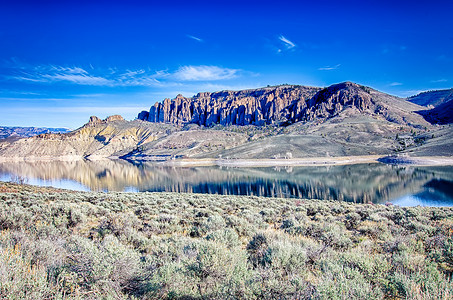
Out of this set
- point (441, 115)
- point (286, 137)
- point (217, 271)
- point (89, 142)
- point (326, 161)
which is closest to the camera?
point (217, 271)

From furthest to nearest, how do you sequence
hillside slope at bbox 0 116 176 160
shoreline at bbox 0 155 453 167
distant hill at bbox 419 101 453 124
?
distant hill at bbox 419 101 453 124 < hillside slope at bbox 0 116 176 160 < shoreline at bbox 0 155 453 167

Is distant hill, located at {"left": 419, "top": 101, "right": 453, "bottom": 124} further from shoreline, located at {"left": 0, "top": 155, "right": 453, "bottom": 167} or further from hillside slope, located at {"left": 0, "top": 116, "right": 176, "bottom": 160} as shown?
hillside slope, located at {"left": 0, "top": 116, "right": 176, "bottom": 160}

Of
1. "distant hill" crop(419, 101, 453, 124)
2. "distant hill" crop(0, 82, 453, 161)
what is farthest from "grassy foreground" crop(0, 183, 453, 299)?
"distant hill" crop(419, 101, 453, 124)

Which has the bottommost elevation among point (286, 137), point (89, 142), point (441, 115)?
point (286, 137)

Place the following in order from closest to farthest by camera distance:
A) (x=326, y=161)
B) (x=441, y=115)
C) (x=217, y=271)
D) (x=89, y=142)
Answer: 1. (x=217, y=271)
2. (x=326, y=161)
3. (x=441, y=115)
4. (x=89, y=142)

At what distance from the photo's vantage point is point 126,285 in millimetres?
3713

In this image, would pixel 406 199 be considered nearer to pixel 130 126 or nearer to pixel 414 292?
pixel 414 292

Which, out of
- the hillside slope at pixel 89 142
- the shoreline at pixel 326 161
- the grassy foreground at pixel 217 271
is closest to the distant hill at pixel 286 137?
the hillside slope at pixel 89 142

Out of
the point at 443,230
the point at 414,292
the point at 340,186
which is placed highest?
the point at 414,292

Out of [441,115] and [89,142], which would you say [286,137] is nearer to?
[441,115]

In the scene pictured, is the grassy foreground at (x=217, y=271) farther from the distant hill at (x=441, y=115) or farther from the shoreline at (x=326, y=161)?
the distant hill at (x=441, y=115)

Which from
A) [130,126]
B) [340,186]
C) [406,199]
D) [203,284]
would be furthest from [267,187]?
[130,126]

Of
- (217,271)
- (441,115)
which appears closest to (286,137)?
(217,271)

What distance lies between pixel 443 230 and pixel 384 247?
11.8ft
